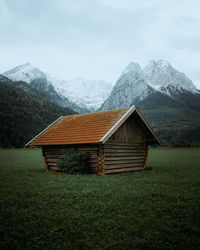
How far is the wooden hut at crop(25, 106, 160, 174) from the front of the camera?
15922mm

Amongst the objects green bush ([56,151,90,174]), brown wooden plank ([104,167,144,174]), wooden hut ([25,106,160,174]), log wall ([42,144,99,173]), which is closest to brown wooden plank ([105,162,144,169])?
wooden hut ([25,106,160,174])

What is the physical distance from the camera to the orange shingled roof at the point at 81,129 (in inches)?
638

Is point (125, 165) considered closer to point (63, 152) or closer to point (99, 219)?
point (63, 152)

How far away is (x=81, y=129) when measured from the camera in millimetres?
17953

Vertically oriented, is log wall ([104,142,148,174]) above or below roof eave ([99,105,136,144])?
below

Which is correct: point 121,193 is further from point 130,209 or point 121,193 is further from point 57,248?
point 57,248

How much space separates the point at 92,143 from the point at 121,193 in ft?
20.4

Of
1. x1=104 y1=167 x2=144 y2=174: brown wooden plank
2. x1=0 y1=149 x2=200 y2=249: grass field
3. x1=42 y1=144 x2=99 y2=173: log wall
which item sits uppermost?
x1=42 y1=144 x2=99 y2=173: log wall

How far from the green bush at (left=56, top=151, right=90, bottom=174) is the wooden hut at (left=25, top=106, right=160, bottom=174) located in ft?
1.48

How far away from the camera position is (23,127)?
118 metres

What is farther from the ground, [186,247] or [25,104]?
[25,104]

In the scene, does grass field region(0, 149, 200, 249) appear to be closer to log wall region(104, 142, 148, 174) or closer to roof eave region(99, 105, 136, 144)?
roof eave region(99, 105, 136, 144)

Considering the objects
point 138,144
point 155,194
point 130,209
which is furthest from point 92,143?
point 130,209

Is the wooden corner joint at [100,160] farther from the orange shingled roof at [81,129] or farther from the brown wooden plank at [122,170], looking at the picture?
the orange shingled roof at [81,129]
